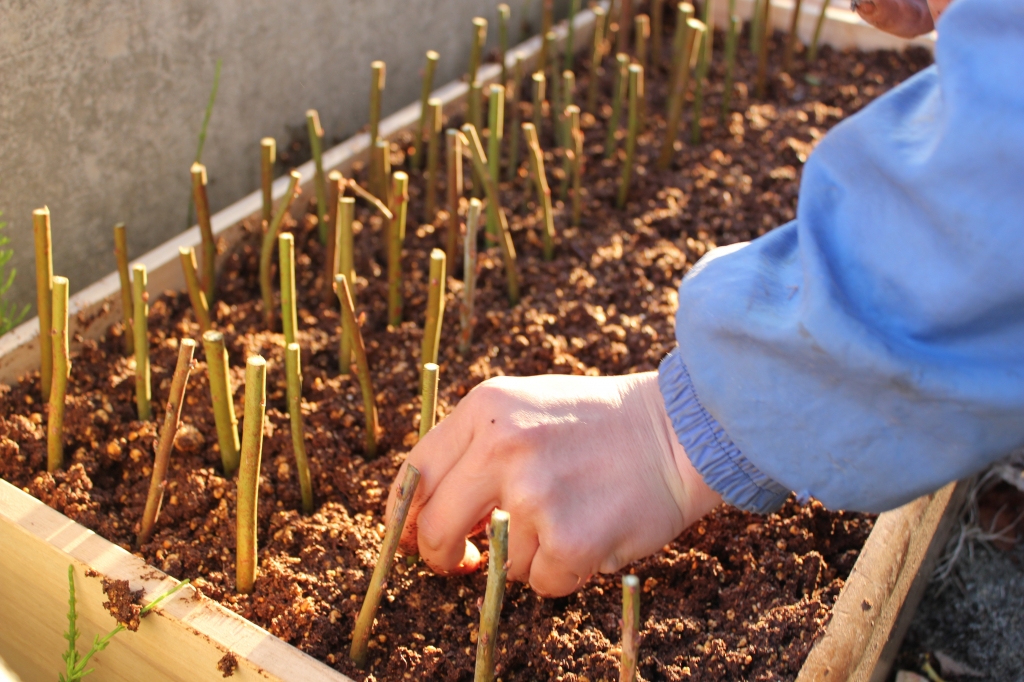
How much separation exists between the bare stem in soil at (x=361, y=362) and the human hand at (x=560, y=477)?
0.21 meters

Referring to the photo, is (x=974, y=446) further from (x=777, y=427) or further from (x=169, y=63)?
(x=169, y=63)

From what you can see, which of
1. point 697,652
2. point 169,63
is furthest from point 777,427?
point 169,63

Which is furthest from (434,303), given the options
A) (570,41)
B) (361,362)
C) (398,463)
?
(570,41)

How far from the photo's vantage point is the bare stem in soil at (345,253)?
1263 mm

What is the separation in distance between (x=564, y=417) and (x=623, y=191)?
97 centimetres

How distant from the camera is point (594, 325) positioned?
4.94 feet

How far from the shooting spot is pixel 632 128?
5.88 ft

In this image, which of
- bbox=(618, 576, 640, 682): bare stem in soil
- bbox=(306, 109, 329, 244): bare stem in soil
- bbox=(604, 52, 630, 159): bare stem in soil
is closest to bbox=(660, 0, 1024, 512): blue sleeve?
bbox=(618, 576, 640, 682): bare stem in soil

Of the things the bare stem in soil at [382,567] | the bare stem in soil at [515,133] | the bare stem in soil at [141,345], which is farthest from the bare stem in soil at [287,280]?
the bare stem in soil at [515,133]

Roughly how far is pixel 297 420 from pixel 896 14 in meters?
0.83

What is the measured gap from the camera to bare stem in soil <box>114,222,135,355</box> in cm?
126

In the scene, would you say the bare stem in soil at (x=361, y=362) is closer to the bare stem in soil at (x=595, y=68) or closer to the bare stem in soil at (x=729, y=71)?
the bare stem in soil at (x=595, y=68)

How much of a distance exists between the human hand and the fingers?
0.49 metres

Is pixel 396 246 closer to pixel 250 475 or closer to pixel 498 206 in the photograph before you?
pixel 498 206
